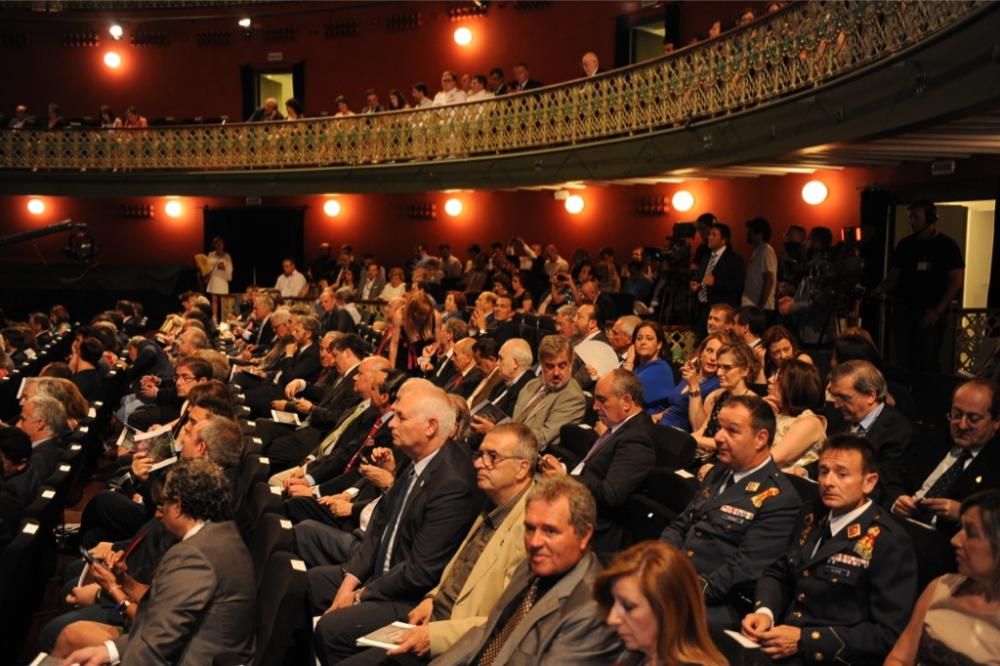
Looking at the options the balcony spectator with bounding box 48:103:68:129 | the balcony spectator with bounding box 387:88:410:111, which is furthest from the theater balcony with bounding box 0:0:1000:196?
the balcony spectator with bounding box 387:88:410:111

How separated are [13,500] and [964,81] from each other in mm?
5588

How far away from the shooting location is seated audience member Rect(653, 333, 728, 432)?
6.41 meters

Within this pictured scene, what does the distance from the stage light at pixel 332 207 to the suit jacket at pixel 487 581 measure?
16561 mm

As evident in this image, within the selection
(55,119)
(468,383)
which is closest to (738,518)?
(468,383)

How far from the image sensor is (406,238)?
1938cm

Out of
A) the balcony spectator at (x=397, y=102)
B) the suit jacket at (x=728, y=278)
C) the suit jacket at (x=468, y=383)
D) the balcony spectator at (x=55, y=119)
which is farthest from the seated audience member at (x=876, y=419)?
the balcony spectator at (x=55, y=119)

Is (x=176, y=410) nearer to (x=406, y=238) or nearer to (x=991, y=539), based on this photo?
(x=991, y=539)

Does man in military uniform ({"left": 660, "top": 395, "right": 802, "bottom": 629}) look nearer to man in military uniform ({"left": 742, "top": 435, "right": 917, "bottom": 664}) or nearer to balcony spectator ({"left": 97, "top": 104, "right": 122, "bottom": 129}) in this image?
man in military uniform ({"left": 742, "top": 435, "right": 917, "bottom": 664})

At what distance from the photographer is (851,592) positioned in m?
3.54

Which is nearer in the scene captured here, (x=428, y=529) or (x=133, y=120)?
(x=428, y=529)

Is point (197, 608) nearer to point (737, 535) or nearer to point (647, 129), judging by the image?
point (737, 535)

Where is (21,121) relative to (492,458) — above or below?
above

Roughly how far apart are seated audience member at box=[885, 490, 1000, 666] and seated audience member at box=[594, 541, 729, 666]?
2.17 ft

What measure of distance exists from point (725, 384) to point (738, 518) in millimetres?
1767
